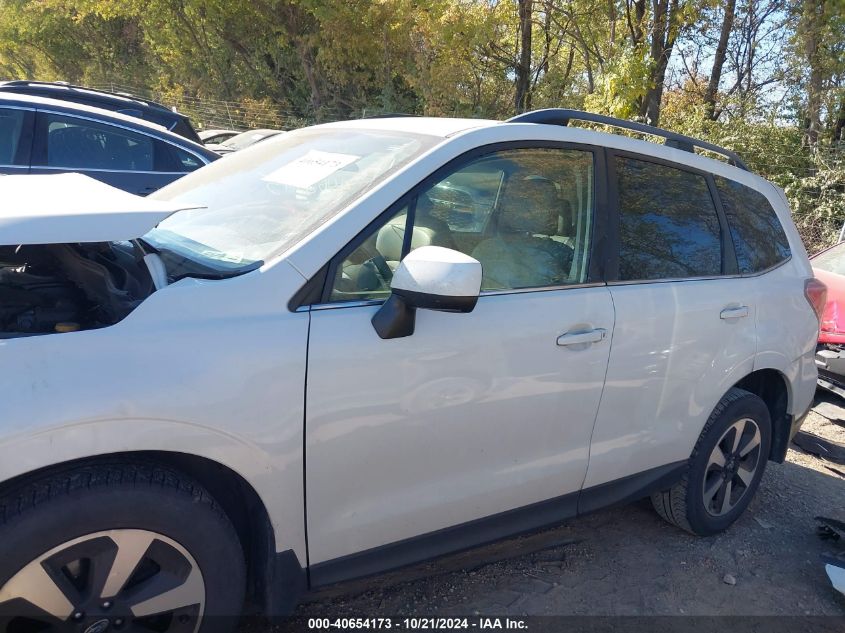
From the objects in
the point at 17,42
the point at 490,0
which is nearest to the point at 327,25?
the point at 490,0

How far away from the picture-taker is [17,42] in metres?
31.9

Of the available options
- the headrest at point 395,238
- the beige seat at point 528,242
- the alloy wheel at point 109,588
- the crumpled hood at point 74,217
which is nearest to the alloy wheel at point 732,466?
the beige seat at point 528,242

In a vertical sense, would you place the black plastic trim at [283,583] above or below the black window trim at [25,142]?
below

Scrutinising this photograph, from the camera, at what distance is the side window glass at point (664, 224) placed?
302cm

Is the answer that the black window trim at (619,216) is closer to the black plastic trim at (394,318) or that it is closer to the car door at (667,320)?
the car door at (667,320)

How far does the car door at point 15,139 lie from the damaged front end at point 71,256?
3.61 meters

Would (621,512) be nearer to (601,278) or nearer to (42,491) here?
(601,278)

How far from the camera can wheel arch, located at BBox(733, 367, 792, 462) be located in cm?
365

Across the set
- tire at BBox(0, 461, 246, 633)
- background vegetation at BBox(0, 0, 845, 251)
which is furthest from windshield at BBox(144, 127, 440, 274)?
background vegetation at BBox(0, 0, 845, 251)

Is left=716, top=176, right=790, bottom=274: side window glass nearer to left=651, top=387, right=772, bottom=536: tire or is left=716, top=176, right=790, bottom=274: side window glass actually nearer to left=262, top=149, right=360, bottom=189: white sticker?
left=651, top=387, right=772, bottom=536: tire

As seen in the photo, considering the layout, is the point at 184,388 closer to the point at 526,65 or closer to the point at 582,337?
the point at 582,337

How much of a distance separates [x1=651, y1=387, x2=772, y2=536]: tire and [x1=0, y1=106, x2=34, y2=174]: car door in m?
5.47

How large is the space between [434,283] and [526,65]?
1370cm

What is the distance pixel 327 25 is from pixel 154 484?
732 inches
